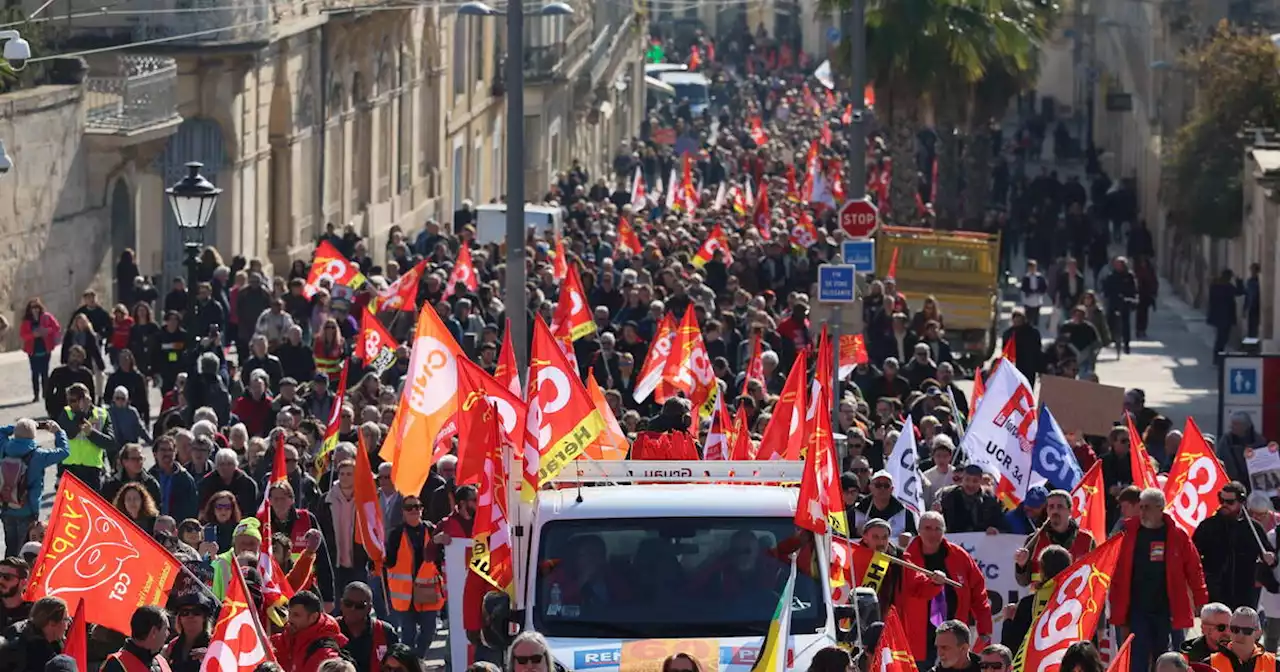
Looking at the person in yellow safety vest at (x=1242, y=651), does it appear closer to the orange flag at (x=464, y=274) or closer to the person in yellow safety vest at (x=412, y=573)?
the person in yellow safety vest at (x=412, y=573)

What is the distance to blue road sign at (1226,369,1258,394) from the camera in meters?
21.8

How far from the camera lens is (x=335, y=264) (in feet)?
88.1

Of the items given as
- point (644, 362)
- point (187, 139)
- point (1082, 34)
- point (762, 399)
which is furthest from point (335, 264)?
point (1082, 34)

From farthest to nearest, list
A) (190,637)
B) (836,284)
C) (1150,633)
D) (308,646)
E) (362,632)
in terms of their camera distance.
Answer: (836,284), (1150,633), (362,632), (190,637), (308,646)

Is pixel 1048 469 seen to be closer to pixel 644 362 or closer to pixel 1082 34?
pixel 644 362

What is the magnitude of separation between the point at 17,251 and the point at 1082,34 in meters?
50.2

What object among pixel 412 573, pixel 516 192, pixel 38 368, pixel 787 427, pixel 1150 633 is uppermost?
pixel 516 192

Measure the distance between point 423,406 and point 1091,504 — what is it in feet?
14.2

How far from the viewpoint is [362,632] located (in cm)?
1205

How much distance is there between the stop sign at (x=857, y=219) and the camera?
3030 centimetres

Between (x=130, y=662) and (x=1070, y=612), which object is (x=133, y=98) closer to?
(x=1070, y=612)

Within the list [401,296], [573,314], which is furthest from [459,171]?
[573,314]

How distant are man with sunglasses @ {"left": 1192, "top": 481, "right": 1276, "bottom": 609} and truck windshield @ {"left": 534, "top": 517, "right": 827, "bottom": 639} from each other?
13.2 feet

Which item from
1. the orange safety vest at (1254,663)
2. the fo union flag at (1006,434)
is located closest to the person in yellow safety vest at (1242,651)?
the orange safety vest at (1254,663)
